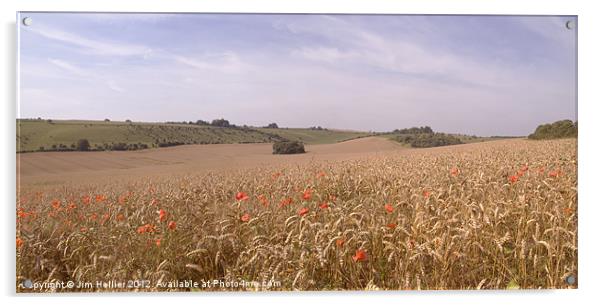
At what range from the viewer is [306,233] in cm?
373

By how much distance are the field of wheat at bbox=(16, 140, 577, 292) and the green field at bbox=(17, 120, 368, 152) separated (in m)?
0.33

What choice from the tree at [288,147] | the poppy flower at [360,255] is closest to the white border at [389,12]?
the poppy flower at [360,255]

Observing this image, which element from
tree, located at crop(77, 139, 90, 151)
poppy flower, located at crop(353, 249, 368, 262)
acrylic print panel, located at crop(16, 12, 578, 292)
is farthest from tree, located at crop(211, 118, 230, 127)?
poppy flower, located at crop(353, 249, 368, 262)

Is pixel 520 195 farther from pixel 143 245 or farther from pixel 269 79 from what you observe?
pixel 143 245

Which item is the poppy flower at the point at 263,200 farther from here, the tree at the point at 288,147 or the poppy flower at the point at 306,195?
the tree at the point at 288,147

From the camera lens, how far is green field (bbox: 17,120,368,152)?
3.89m

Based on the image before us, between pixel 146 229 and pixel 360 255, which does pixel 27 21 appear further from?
pixel 360 255

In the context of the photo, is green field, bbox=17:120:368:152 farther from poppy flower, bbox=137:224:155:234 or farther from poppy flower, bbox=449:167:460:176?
poppy flower, bbox=449:167:460:176

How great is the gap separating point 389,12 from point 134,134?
7.76 ft

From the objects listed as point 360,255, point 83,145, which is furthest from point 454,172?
point 83,145

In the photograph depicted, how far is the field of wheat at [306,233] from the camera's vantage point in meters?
3.70

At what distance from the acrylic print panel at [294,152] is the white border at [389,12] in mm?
94

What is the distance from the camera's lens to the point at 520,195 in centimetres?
394
